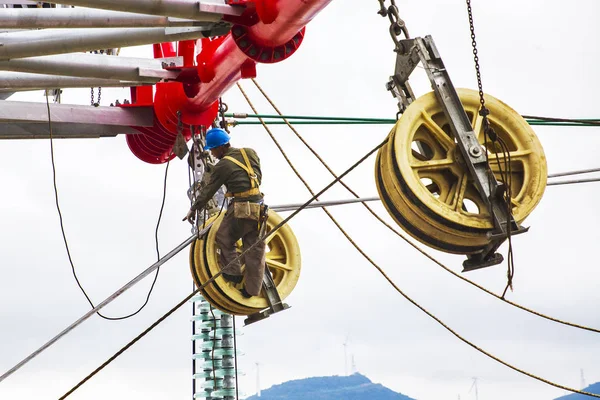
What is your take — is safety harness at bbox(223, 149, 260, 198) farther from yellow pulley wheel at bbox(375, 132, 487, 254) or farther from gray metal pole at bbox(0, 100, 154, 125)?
yellow pulley wheel at bbox(375, 132, 487, 254)

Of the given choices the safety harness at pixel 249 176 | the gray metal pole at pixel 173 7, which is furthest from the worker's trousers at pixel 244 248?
the gray metal pole at pixel 173 7

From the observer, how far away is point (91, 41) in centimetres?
1404

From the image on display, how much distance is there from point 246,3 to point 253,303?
3997mm

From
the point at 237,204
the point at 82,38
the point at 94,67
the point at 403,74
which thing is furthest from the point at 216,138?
the point at 403,74

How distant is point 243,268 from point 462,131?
17.3ft

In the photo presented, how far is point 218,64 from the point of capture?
15.1 meters

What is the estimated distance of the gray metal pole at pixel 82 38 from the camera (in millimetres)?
13734

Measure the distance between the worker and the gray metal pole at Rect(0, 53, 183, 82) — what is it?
3.11 ft

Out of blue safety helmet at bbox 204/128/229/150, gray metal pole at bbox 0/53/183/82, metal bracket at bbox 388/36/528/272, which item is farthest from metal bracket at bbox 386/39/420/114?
gray metal pole at bbox 0/53/183/82

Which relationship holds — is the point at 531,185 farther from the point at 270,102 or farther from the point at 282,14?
the point at 270,102

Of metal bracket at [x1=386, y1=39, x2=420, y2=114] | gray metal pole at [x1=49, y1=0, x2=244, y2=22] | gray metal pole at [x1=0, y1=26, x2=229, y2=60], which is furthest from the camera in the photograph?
gray metal pole at [x1=0, y1=26, x2=229, y2=60]

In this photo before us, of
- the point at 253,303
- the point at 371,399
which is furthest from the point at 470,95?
the point at 371,399

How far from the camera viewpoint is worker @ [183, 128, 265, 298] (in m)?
14.9

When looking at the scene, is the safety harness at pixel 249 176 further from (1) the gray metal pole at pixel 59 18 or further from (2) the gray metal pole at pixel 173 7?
(1) the gray metal pole at pixel 59 18
